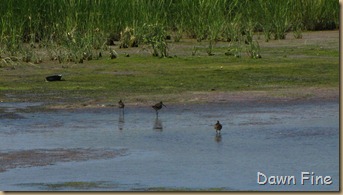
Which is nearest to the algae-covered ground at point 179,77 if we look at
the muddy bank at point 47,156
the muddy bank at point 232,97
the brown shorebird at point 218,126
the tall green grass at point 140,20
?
the muddy bank at point 232,97

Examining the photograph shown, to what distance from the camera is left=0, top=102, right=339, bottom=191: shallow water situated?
337 inches

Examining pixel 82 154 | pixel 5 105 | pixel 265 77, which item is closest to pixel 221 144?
pixel 82 154

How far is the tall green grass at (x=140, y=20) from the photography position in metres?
18.7

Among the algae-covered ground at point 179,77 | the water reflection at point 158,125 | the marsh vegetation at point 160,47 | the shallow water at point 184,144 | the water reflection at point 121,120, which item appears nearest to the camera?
the shallow water at point 184,144

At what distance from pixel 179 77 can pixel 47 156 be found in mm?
5975

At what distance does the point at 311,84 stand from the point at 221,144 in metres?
4.54

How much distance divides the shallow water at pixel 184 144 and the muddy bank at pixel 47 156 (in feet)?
0.42

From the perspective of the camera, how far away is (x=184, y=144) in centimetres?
1023

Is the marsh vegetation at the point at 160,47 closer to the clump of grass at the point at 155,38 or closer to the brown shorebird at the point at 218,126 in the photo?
the clump of grass at the point at 155,38

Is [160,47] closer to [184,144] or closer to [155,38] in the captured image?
[155,38]

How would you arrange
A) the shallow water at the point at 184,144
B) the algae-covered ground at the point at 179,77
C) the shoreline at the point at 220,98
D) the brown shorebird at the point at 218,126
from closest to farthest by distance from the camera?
the shallow water at the point at 184,144 → the brown shorebird at the point at 218,126 → the shoreline at the point at 220,98 → the algae-covered ground at the point at 179,77

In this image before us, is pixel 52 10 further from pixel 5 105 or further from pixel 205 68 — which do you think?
pixel 5 105

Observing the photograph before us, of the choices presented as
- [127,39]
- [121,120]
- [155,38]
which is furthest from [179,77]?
[127,39]

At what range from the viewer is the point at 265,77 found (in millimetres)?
15344
